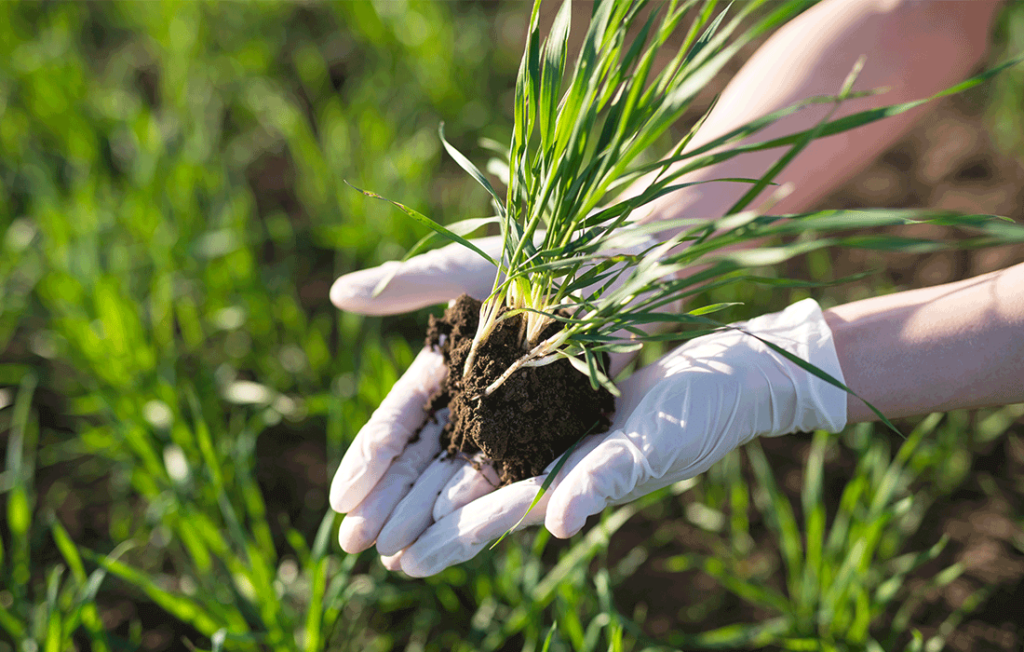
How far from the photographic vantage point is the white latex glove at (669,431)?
91cm

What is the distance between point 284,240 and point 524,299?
1.34 meters

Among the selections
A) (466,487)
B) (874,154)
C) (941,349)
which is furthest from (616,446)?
(874,154)

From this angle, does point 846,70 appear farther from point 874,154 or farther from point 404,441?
point 404,441

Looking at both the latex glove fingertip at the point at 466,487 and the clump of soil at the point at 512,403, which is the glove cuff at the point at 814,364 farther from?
the latex glove fingertip at the point at 466,487

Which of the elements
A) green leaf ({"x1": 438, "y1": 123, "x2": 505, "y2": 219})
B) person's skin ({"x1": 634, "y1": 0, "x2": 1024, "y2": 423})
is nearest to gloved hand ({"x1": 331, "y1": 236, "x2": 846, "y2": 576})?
person's skin ({"x1": 634, "y1": 0, "x2": 1024, "y2": 423})

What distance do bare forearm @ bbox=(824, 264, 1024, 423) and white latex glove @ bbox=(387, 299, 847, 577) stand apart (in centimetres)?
8

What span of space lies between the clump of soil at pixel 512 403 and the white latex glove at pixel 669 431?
0.04m

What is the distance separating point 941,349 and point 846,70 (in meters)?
0.71

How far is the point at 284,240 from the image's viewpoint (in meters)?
2.00

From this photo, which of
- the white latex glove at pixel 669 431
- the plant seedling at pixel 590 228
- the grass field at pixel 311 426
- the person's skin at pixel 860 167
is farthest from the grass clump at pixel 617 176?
the grass field at pixel 311 426

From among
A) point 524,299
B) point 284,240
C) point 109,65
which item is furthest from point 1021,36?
point 109,65

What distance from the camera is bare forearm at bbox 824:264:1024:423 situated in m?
0.98

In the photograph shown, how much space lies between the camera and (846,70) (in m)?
1.36

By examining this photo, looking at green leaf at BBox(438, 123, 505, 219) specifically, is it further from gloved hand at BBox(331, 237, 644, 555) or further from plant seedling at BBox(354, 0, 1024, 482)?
gloved hand at BBox(331, 237, 644, 555)
